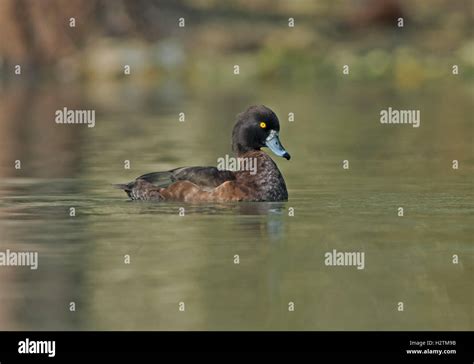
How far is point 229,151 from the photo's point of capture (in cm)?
2269

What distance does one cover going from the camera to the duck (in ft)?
53.1

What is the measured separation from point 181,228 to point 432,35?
109ft

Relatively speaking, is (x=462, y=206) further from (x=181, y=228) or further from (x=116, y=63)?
(x=116, y=63)

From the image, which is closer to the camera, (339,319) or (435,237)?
(339,319)

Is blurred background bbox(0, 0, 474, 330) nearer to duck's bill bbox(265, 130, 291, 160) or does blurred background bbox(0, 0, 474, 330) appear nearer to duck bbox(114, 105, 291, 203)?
duck bbox(114, 105, 291, 203)

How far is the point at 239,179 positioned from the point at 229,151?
6.45m

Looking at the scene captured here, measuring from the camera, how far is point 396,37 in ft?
153

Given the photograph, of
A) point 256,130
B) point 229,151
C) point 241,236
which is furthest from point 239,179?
point 229,151

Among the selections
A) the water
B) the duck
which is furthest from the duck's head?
the water

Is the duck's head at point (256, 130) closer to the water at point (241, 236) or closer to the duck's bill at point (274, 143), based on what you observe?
the duck's bill at point (274, 143)

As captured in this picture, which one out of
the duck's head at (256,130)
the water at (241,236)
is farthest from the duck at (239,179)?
the water at (241,236)

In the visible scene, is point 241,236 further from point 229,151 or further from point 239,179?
point 229,151

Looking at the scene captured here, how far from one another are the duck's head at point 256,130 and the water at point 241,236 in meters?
0.75
